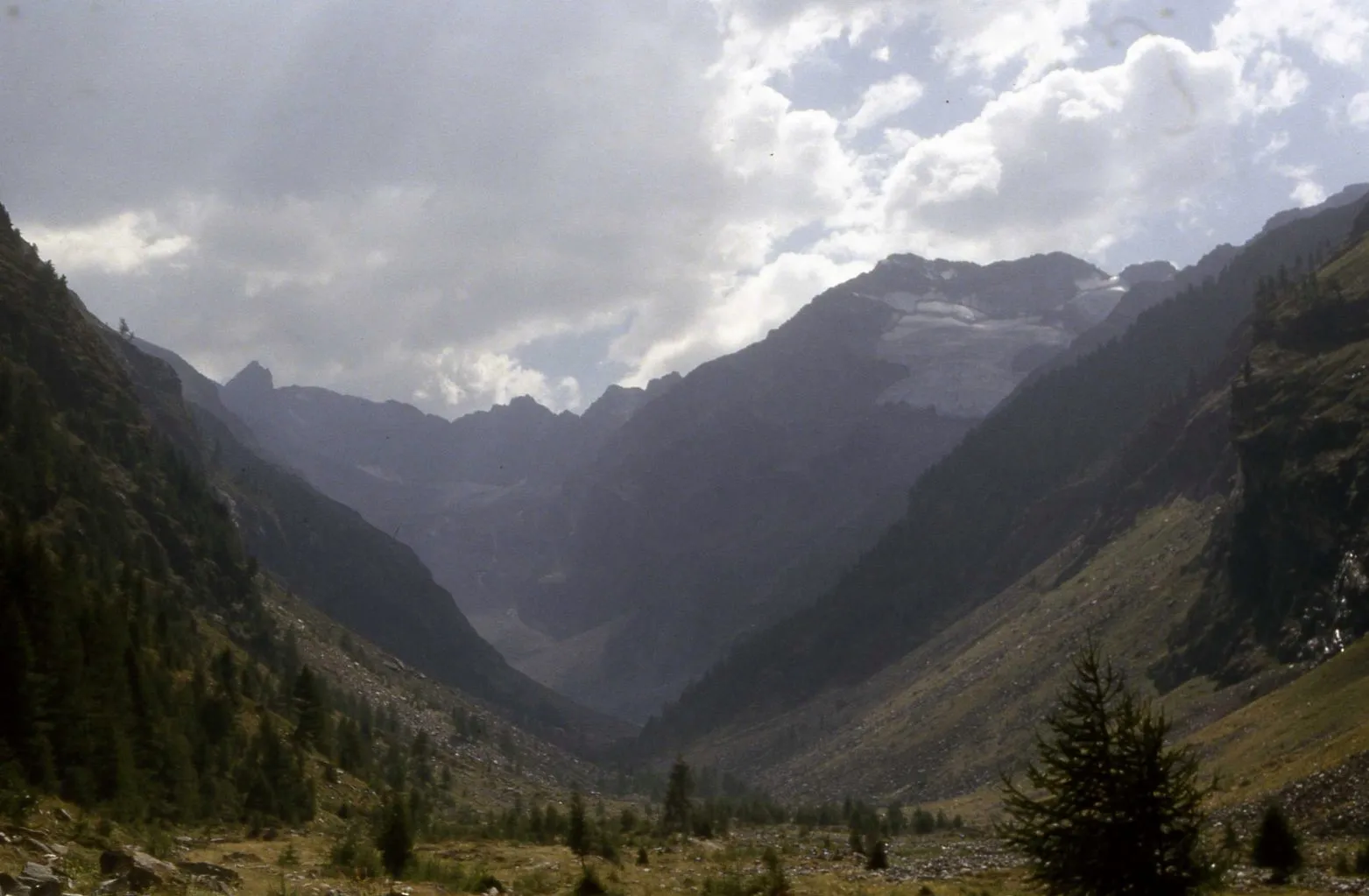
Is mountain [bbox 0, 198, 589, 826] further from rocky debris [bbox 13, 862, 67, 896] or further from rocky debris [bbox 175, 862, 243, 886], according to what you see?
rocky debris [bbox 175, 862, 243, 886]

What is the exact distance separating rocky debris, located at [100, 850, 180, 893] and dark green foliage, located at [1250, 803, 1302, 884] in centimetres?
2948

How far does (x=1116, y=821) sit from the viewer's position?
2075 centimetres

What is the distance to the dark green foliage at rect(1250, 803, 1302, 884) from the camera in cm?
3378

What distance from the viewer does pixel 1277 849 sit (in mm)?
33969

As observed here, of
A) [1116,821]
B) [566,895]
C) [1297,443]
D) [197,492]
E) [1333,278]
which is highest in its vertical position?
[1333,278]

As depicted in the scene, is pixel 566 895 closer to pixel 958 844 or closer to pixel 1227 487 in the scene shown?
pixel 958 844

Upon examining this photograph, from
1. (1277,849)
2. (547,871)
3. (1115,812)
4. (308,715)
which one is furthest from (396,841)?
(308,715)

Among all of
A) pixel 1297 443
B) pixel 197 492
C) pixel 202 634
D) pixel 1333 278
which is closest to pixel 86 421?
pixel 197 492

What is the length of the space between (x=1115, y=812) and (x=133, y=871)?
1858 centimetres

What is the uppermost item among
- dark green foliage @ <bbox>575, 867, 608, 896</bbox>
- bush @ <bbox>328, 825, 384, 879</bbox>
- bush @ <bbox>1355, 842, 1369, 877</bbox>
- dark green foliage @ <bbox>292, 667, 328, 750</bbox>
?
dark green foliage @ <bbox>292, 667, 328, 750</bbox>

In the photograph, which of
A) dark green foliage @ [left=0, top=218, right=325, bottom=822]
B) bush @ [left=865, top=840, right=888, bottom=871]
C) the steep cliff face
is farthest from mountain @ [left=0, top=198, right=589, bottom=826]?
the steep cliff face

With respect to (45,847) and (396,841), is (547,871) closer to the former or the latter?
(396,841)

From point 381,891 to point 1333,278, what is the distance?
17663 centimetres

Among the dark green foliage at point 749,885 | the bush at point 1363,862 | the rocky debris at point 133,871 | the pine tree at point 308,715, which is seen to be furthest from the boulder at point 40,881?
the pine tree at point 308,715
